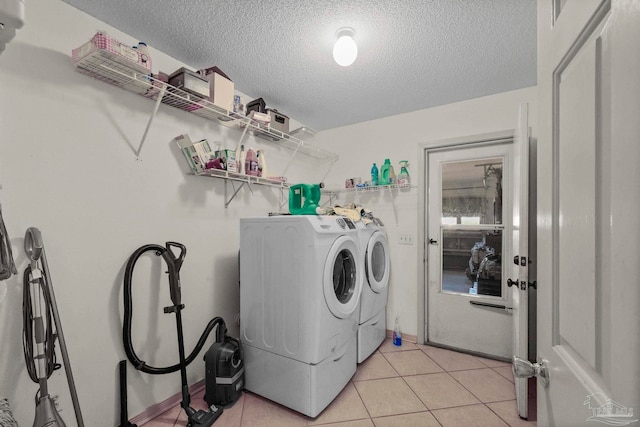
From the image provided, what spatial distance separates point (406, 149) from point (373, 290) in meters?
1.54

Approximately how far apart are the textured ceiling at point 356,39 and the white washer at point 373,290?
4.19ft

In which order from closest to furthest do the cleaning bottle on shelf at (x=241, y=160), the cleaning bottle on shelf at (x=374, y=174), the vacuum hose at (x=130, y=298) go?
the vacuum hose at (x=130, y=298) < the cleaning bottle on shelf at (x=241, y=160) < the cleaning bottle on shelf at (x=374, y=174)

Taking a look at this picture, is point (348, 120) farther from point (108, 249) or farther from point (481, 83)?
point (108, 249)

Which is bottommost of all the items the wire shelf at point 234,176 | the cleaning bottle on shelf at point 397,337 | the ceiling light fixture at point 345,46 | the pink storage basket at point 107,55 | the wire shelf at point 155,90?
the cleaning bottle on shelf at point 397,337

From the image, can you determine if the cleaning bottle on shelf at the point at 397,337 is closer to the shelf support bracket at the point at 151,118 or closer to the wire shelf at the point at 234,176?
the wire shelf at the point at 234,176

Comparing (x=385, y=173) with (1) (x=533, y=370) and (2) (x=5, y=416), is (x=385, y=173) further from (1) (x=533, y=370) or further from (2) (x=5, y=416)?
(2) (x=5, y=416)

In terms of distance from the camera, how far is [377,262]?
2779 millimetres

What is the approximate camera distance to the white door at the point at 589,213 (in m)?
0.34

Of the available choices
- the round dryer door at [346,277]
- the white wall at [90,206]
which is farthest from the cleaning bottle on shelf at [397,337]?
the white wall at [90,206]

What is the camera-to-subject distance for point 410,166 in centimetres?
295

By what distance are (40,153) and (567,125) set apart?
6.75 ft

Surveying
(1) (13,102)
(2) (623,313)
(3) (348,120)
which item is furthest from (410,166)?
(1) (13,102)

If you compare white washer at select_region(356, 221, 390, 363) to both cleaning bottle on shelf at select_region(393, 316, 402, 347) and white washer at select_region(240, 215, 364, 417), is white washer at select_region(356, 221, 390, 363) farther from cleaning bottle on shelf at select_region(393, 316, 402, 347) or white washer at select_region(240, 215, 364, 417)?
white washer at select_region(240, 215, 364, 417)

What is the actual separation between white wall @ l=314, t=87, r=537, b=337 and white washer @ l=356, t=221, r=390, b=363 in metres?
0.21
